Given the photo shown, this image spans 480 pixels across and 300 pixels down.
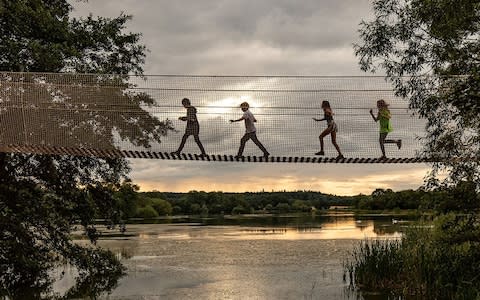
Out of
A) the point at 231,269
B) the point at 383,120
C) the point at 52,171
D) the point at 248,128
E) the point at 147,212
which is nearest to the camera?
the point at 383,120

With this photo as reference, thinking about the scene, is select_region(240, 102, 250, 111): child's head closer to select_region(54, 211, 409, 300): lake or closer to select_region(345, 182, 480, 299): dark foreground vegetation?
select_region(345, 182, 480, 299): dark foreground vegetation

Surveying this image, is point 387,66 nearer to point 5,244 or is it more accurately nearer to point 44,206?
point 44,206

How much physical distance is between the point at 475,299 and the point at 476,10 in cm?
430

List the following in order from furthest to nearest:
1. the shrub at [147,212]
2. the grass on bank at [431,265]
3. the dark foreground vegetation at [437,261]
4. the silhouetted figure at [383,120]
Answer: the shrub at [147,212] < the grass on bank at [431,265] < the dark foreground vegetation at [437,261] < the silhouetted figure at [383,120]

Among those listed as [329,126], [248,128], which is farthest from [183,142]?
[329,126]

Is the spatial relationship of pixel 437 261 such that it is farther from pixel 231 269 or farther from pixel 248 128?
pixel 231 269

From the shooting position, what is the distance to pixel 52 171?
39.1 feet

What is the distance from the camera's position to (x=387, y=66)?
1303 centimetres

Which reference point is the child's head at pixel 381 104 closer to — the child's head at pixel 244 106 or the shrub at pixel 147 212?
the child's head at pixel 244 106

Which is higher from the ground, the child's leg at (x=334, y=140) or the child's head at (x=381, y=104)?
the child's head at (x=381, y=104)

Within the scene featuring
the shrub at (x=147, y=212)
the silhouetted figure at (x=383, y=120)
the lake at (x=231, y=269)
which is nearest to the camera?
the silhouetted figure at (x=383, y=120)

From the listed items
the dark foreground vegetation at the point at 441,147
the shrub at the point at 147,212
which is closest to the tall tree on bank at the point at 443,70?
the dark foreground vegetation at the point at 441,147

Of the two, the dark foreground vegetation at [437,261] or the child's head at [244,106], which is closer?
the child's head at [244,106]

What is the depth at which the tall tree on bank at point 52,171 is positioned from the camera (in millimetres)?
10664
